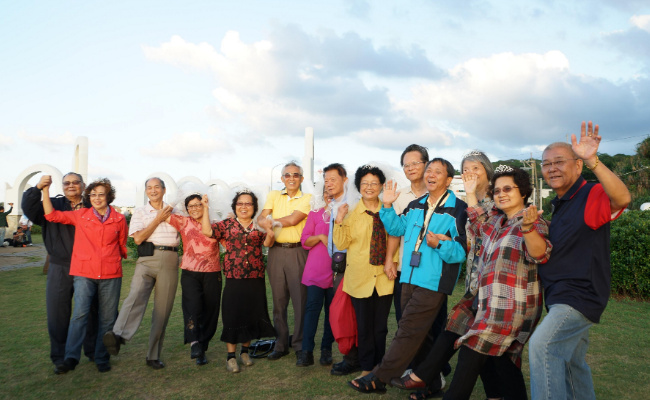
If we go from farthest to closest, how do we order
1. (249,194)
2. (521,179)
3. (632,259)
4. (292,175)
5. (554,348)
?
(632,259), (292,175), (249,194), (521,179), (554,348)

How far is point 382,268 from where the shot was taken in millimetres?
4223

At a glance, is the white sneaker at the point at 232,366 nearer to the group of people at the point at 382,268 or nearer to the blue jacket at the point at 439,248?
the group of people at the point at 382,268

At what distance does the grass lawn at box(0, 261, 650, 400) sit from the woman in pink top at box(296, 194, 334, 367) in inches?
8.2

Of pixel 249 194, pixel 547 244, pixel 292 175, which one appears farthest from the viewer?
pixel 292 175

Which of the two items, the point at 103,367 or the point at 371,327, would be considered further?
the point at 103,367

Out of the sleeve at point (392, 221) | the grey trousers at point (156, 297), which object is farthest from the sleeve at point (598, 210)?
the grey trousers at point (156, 297)

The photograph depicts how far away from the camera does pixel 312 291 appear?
4.80 meters

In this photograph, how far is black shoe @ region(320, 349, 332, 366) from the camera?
4711 mm

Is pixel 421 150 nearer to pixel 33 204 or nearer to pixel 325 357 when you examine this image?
pixel 325 357

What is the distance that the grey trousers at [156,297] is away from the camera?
4.68 m

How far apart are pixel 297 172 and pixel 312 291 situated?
4.25ft

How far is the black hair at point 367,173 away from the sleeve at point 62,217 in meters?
2.81

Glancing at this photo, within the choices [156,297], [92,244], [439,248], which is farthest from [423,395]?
[92,244]

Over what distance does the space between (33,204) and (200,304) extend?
186 cm
